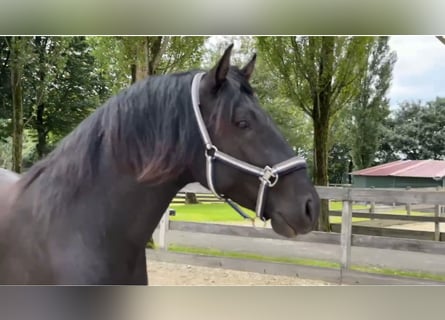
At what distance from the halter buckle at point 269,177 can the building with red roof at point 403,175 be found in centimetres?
62

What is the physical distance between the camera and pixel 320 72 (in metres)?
2.14

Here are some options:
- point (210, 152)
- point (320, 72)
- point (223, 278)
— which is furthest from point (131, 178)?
point (320, 72)

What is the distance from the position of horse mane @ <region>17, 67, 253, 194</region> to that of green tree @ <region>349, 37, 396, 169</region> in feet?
2.37

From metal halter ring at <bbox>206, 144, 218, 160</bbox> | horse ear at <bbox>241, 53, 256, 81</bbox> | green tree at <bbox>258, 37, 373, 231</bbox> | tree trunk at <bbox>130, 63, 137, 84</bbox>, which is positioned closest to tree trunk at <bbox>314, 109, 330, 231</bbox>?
green tree at <bbox>258, 37, 373, 231</bbox>

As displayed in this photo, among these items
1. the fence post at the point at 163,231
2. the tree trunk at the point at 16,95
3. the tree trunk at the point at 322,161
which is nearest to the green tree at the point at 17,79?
the tree trunk at the point at 16,95

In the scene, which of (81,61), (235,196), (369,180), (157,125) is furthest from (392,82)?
(81,61)

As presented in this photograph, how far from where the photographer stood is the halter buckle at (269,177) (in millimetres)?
1643

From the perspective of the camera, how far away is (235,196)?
170 centimetres

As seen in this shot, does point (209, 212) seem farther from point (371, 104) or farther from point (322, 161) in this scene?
point (371, 104)

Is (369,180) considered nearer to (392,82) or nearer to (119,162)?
(392,82)

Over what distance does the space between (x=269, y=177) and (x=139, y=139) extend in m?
0.47

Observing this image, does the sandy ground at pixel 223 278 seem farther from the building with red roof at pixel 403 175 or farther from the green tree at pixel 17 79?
the green tree at pixel 17 79

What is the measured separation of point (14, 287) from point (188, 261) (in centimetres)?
74

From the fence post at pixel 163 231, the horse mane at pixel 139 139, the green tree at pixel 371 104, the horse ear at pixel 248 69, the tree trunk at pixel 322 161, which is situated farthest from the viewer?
the green tree at pixel 371 104
